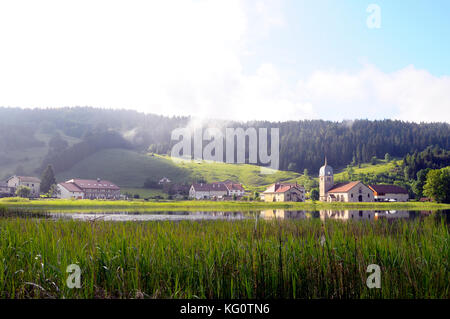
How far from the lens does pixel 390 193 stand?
348 feet

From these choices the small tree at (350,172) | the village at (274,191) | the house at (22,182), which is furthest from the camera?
the small tree at (350,172)

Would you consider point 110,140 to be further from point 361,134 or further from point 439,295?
point 439,295

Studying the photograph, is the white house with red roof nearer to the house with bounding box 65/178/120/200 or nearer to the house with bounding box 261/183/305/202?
the house with bounding box 65/178/120/200

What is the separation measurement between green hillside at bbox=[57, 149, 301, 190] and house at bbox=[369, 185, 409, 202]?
49.6 meters

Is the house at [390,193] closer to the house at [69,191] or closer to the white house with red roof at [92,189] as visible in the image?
the white house with red roof at [92,189]

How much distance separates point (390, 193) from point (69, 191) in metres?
95.7

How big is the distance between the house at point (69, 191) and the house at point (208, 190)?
1422 inches

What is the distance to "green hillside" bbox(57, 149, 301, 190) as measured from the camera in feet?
461

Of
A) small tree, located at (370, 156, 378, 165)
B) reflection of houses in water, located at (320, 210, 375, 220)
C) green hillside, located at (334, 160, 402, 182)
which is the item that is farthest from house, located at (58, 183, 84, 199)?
small tree, located at (370, 156, 378, 165)

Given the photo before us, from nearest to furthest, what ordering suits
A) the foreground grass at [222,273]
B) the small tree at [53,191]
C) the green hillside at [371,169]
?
the foreground grass at [222,273] < the small tree at [53,191] < the green hillside at [371,169]

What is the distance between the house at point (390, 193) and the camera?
105 meters

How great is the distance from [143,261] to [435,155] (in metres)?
151
